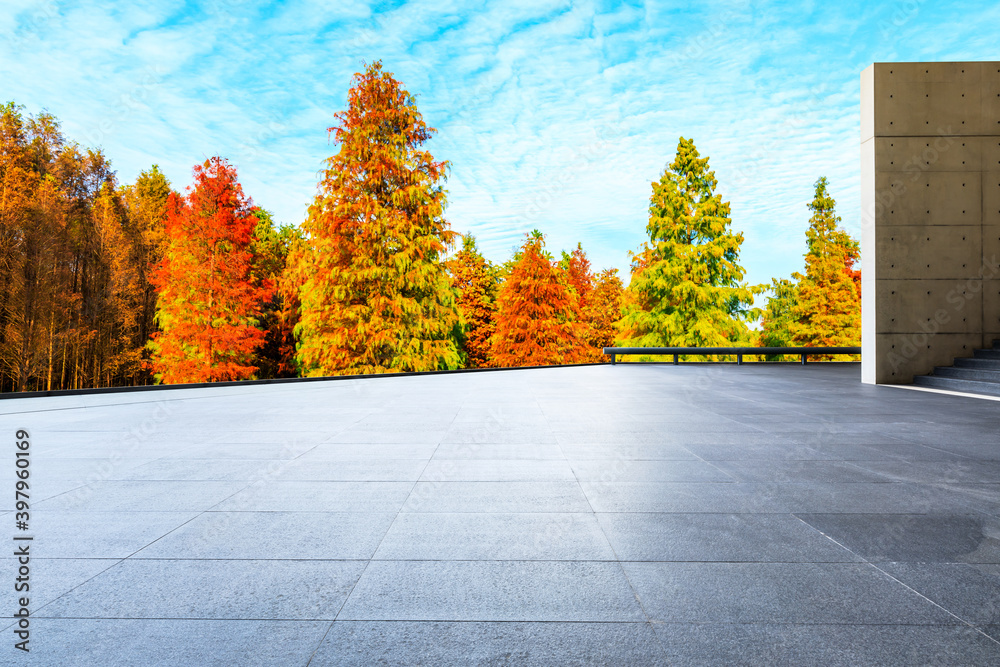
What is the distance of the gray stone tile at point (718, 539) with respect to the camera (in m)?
2.89

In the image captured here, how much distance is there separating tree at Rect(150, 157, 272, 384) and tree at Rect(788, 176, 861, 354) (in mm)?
35451

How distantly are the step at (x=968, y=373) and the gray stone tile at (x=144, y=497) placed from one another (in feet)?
44.0

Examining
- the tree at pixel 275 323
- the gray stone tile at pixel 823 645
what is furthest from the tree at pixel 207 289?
the gray stone tile at pixel 823 645

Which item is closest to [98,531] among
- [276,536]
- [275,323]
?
[276,536]

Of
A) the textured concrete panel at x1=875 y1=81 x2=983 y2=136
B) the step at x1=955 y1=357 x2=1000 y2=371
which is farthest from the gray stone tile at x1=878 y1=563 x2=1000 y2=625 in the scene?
the textured concrete panel at x1=875 y1=81 x2=983 y2=136

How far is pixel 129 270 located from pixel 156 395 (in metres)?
23.1

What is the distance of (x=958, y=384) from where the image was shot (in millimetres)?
11125

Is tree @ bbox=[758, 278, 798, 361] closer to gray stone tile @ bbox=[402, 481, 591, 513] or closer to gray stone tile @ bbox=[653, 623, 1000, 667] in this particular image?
gray stone tile @ bbox=[402, 481, 591, 513]

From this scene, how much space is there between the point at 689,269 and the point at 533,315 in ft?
36.1

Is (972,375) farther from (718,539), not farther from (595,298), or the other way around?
(595,298)

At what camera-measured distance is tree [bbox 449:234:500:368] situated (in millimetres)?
40406

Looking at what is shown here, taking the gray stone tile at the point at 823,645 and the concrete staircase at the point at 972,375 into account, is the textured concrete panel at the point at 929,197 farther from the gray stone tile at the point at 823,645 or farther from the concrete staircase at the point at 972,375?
the gray stone tile at the point at 823,645

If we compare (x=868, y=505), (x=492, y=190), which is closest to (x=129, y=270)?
(x=492, y=190)

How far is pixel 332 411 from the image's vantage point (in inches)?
335
